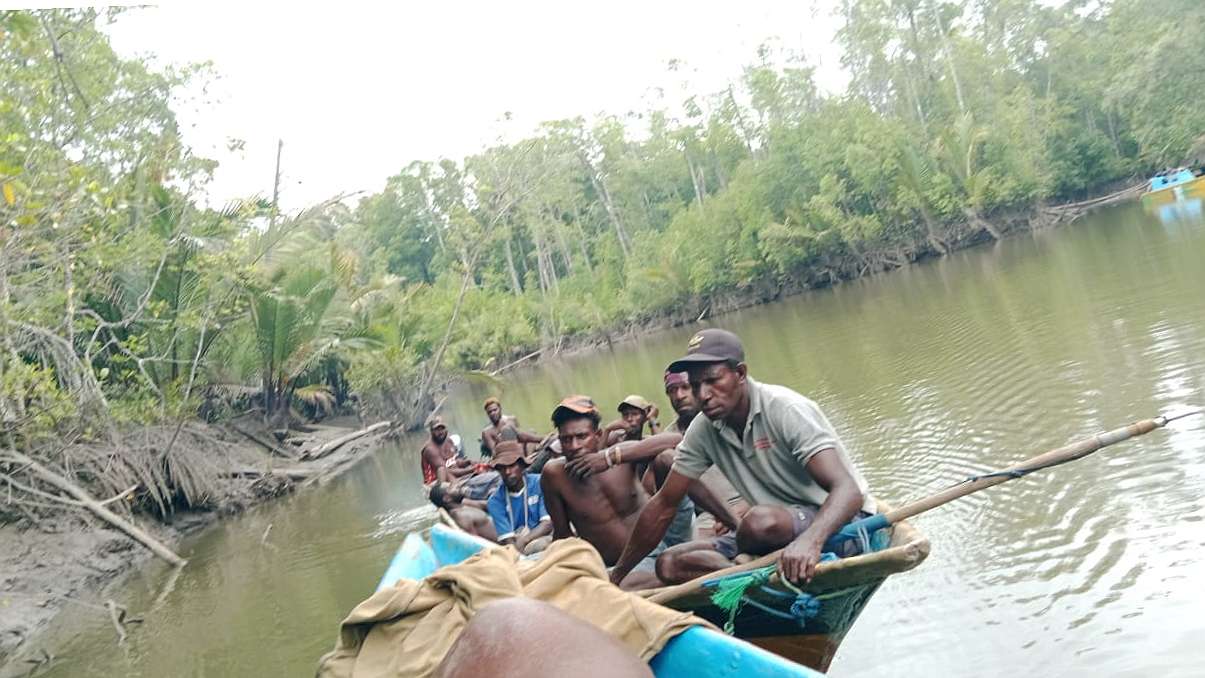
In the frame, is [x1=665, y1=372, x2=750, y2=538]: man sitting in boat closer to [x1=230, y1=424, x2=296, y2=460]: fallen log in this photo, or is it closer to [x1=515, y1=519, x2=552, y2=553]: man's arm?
[x1=515, y1=519, x2=552, y2=553]: man's arm

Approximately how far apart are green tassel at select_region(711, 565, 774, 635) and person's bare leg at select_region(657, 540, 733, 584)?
225mm

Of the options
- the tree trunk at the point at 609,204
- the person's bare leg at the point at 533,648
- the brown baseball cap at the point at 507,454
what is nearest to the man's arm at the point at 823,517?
the person's bare leg at the point at 533,648

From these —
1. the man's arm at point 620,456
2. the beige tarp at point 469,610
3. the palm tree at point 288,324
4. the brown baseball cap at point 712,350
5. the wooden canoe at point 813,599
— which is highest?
the palm tree at point 288,324

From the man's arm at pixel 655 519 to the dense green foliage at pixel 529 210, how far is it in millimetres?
3937

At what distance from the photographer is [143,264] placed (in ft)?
45.6

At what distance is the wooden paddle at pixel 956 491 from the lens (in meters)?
3.53

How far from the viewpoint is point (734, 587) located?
3.78 metres

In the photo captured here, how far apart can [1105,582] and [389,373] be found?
63.6ft

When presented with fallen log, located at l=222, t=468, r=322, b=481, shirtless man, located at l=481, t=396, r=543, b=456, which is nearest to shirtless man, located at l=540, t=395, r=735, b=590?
shirtless man, located at l=481, t=396, r=543, b=456

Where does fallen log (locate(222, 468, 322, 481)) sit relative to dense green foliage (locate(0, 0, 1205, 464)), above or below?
below

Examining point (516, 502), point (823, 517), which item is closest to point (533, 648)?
point (823, 517)

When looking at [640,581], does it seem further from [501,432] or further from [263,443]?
[263,443]

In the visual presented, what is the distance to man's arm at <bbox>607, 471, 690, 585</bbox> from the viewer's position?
4117mm

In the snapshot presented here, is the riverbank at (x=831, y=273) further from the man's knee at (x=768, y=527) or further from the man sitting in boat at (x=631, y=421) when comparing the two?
the man's knee at (x=768, y=527)
